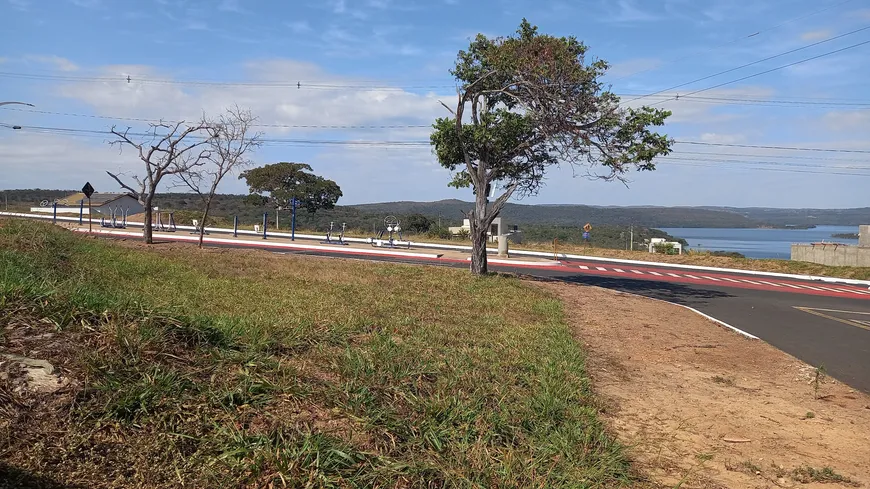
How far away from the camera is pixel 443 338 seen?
822 centimetres

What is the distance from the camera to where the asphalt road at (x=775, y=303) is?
1123 cm

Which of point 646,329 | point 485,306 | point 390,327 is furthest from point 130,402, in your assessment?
point 646,329

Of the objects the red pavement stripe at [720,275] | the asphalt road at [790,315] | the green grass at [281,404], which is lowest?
the asphalt road at [790,315]

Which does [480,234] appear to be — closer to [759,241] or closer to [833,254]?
[833,254]

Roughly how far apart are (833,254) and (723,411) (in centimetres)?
3722

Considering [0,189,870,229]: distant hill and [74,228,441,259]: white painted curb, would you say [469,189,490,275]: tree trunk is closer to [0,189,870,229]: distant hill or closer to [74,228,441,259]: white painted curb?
[74,228,441,259]: white painted curb

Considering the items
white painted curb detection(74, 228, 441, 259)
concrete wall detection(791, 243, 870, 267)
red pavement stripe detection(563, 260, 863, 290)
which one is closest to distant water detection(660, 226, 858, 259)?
concrete wall detection(791, 243, 870, 267)

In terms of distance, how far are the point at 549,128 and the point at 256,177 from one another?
1991 inches

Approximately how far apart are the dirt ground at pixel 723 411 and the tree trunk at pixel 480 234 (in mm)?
6681

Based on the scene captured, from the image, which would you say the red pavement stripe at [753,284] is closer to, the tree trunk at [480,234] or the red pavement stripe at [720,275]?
the red pavement stripe at [720,275]

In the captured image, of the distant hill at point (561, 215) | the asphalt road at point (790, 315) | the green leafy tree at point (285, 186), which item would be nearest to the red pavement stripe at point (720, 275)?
the asphalt road at point (790, 315)

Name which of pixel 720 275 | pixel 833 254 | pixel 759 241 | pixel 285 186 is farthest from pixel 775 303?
pixel 759 241

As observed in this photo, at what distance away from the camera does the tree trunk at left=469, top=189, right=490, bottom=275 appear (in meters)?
18.5

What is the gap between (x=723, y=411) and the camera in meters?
6.83
